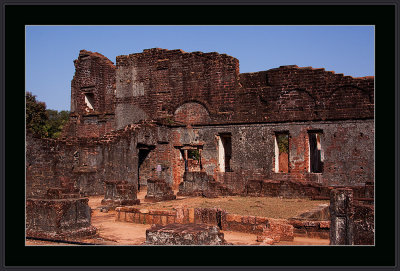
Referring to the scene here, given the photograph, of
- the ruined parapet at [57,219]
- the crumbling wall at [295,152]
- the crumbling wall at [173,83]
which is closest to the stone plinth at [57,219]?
the ruined parapet at [57,219]

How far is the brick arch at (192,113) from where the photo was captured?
770 inches

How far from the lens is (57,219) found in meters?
7.99

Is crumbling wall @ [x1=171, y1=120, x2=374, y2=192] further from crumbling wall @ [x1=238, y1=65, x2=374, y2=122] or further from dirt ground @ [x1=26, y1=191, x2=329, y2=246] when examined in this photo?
dirt ground @ [x1=26, y1=191, x2=329, y2=246]

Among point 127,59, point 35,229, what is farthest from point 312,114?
point 35,229

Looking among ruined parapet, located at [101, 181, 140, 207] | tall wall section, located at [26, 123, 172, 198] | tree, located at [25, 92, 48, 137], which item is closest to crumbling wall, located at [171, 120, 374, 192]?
tall wall section, located at [26, 123, 172, 198]

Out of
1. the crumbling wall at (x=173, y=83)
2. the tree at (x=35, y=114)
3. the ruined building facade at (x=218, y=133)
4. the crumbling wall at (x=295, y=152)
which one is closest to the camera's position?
the crumbling wall at (x=295, y=152)

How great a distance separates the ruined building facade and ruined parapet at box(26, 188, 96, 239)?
514 cm

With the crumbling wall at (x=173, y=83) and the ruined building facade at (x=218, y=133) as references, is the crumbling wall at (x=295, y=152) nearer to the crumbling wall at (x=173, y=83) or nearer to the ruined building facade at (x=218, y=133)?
the ruined building facade at (x=218, y=133)

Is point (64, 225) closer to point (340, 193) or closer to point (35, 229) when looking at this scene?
point (35, 229)

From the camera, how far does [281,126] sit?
17516 mm

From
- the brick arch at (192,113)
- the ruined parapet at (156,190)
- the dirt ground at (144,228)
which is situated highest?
the brick arch at (192,113)

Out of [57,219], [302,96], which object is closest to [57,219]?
[57,219]

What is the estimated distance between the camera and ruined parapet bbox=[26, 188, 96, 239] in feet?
26.2

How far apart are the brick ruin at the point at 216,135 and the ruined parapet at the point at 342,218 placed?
7.13 metres
